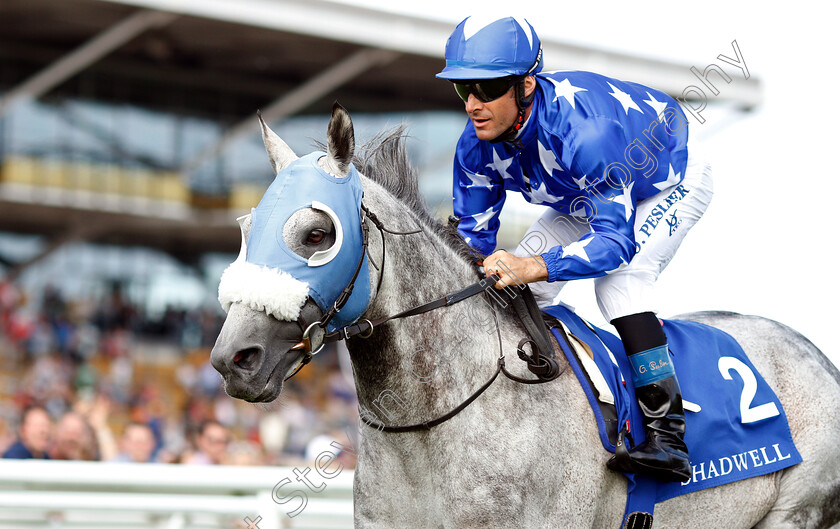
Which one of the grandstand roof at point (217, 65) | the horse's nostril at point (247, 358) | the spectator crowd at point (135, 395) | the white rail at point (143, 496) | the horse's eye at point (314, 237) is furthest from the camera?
the grandstand roof at point (217, 65)

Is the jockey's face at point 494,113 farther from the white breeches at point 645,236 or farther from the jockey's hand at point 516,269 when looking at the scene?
Result: the white breeches at point 645,236

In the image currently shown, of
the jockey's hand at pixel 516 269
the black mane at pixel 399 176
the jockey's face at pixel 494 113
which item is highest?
the jockey's face at pixel 494 113

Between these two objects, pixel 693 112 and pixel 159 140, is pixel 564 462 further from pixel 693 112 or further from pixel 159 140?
pixel 159 140

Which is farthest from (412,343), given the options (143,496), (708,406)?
(143,496)

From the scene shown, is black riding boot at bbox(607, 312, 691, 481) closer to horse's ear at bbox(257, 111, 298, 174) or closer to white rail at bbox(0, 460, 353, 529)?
horse's ear at bbox(257, 111, 298, 174)

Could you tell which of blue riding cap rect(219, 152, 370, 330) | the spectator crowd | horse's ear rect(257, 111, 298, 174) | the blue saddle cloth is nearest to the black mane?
horse's ear rect(257, 111, 298, 174)

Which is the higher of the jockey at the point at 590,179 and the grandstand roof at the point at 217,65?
the grandstand roof at the point at 217,65

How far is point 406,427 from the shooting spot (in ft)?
7.57

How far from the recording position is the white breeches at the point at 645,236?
277 centimetres

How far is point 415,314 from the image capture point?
2326 millimetres

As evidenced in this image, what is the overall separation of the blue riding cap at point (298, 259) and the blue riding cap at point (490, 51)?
55cm

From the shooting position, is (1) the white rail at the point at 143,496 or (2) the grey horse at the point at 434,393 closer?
(2) the grey horse at the point at 434,393

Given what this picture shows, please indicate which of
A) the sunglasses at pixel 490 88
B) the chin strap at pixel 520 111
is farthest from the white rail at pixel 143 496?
the sunglasses at pixel 490 88

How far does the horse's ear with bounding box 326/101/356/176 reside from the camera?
7.11 feet
